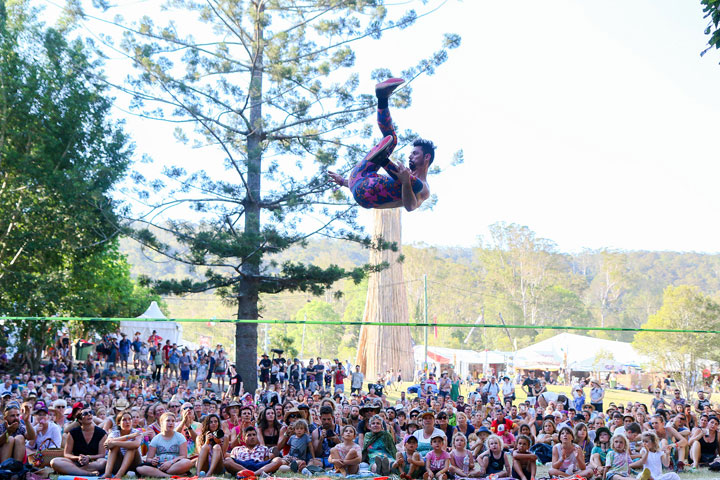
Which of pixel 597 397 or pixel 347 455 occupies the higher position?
pixel 347 455

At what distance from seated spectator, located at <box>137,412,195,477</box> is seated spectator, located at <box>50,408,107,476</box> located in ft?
1.47

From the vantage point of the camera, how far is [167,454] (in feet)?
22.7

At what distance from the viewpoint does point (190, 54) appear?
48.9 ft

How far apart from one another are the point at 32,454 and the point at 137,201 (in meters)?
8.33

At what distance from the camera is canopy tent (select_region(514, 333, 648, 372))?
27.1 meters

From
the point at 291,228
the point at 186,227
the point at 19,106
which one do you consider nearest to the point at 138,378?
the point at 186,227

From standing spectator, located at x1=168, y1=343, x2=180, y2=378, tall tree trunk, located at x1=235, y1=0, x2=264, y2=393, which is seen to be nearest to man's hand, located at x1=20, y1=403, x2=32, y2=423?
tall tree trunk, located at x1=235, y1=0, x2=264, y2=393

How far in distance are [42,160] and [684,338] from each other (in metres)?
25.3

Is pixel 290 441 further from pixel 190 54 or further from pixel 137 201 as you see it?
pixel 190 54

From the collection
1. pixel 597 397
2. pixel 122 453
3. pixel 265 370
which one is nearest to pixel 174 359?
pixel 265 370

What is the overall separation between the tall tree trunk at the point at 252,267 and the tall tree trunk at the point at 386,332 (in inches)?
518

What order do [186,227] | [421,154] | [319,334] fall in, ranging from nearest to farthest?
[421,154], [186,227], [319,334]

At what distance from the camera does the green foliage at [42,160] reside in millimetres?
16562

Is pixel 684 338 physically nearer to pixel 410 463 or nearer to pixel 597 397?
pixel 597 397
